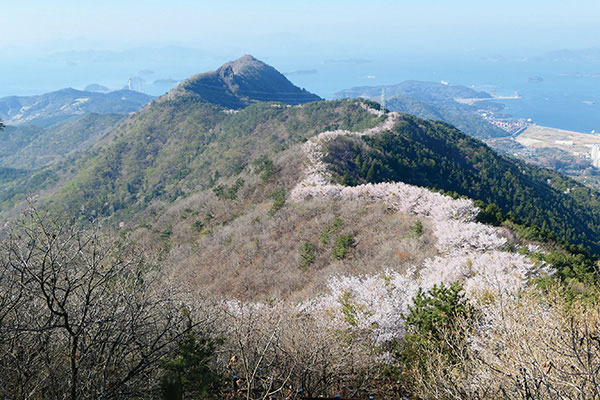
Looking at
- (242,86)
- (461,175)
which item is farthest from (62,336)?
(242,86)

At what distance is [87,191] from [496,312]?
85025mm

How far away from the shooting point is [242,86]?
153 metres

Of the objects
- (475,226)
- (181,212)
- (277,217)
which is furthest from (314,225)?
(181,212)

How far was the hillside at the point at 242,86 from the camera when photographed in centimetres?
13188

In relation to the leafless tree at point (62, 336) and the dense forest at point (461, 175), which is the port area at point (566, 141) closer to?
the dense forest at point (461, 175)

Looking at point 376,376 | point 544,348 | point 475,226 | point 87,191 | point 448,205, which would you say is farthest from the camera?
point 87,191

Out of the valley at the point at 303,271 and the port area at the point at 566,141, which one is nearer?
the valley at the point at 303,271

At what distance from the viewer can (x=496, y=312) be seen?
10.5 metres

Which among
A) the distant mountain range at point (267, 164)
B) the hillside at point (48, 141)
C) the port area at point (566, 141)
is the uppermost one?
the distant mountain range at point (267, 164)

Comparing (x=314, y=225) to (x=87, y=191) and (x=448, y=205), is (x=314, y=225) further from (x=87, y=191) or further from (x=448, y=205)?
(x=87, y=191)

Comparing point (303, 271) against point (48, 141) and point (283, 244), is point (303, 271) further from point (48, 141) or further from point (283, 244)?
point (48, 141)

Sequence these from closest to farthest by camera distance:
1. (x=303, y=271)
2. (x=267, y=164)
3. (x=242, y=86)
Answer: (x=303, y=271)
(x=267, y=164)
(x=242, y=86)

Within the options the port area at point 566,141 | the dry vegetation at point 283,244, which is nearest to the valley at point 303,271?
the dry vegetation at point 283,244

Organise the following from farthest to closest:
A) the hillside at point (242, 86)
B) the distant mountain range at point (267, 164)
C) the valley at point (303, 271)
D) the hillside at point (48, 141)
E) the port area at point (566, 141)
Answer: the port area at point (566, 141)
the hillside at point (48, 141)
the hillside at point (242, 86)
the distant mountain range at point (267, 164)
the valley at point (303, 271)
